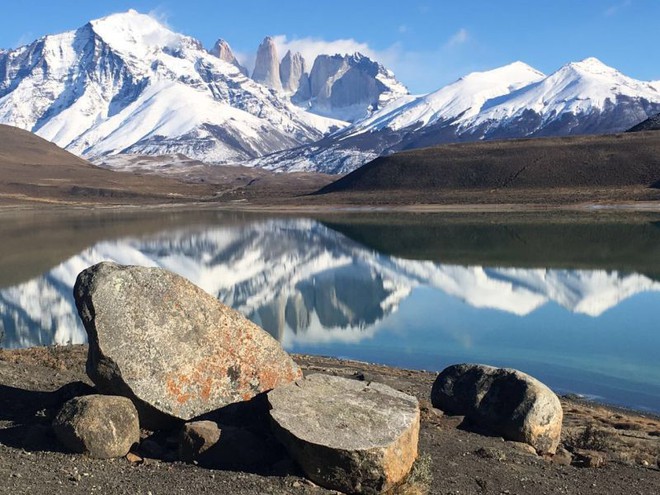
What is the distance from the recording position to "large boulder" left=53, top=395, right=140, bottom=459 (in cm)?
1127

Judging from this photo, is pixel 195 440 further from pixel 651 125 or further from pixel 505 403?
pixel 651 125

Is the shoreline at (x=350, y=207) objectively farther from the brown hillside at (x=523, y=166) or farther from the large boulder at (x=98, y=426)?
the large boulder at (x=98, y=426)

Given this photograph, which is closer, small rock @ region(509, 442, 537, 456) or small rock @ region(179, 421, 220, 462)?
small rock @ region(179, 421, 220, 462)

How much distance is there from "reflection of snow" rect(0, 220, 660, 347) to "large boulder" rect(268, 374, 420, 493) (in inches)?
723

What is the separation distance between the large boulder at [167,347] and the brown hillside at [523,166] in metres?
128

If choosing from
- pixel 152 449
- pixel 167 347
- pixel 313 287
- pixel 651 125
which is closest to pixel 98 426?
pixel 152 449

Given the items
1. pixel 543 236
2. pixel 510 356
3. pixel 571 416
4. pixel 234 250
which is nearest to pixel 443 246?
pixel 543 236

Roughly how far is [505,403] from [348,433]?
4.41 m

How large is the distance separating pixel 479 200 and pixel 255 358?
4652 inches

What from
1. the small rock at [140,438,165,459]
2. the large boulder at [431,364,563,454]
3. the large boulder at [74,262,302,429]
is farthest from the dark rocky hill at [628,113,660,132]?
the small rock at [140,438,165,459]

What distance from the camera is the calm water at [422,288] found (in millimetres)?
27562

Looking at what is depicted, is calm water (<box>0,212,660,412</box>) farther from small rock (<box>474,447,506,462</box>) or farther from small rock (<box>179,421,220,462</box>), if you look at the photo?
small rock (<box>179,421,220,462</box>)

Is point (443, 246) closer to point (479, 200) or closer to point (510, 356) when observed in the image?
point (510, 356)

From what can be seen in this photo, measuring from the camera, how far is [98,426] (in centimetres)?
1130
